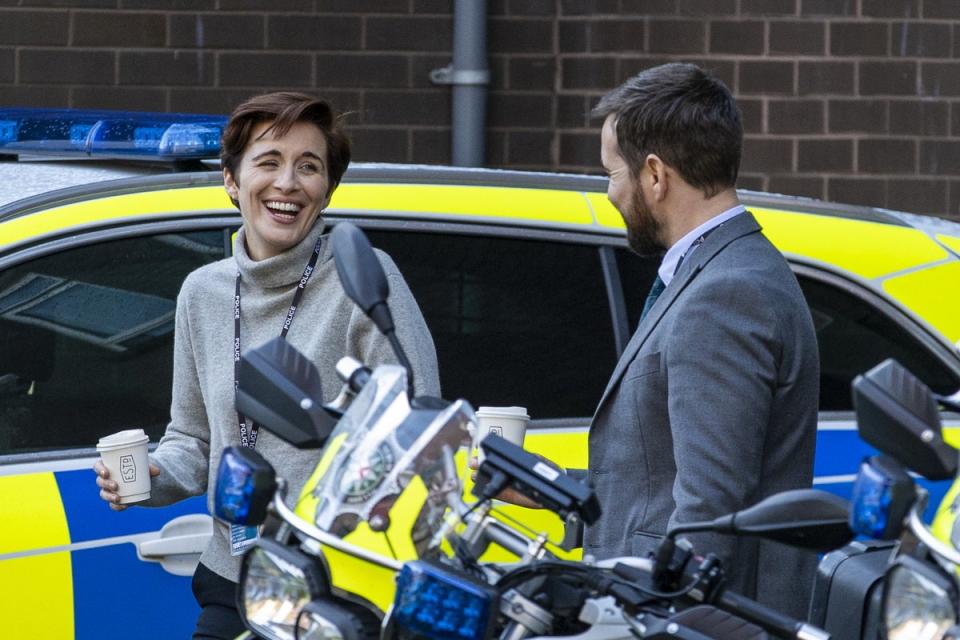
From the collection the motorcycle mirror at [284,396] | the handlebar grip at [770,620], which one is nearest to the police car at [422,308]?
the motorcycle mirror at [284,396]

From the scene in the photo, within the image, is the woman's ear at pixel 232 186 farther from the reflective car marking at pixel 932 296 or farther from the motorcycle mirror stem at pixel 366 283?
the reflective car marking at pixel 932 296

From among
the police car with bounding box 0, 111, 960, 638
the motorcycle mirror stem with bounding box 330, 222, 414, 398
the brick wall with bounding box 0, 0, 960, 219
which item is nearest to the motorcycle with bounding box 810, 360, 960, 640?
the motorcycle mirror stem with bounding box 330, 222, 414, 398

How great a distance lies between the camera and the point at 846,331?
362 cm

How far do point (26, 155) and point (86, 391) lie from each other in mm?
939

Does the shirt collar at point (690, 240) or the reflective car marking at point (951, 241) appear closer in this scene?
the shirt collar at point (690, 240)

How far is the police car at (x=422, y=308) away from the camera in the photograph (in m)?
3.40

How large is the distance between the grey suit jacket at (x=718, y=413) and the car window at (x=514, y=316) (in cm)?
89

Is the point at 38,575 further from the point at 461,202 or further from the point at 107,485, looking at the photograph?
the point at 461,202

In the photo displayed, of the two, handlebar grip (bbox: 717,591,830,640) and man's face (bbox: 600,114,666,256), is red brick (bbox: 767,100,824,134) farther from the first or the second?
handlebar grip (bbox: 717,591,830,640)

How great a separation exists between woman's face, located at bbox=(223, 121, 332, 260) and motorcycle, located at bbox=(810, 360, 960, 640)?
1.45 metres

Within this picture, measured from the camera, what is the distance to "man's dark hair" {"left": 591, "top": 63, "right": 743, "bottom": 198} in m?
2.59

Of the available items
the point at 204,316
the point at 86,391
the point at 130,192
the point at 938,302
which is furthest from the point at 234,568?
the point at 938,302

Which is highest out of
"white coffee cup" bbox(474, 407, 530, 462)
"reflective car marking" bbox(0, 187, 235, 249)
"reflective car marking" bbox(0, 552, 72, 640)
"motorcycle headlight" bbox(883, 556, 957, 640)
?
"reflective car marking" bbox(0, 187, 235, 249)

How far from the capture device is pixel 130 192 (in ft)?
12.0
